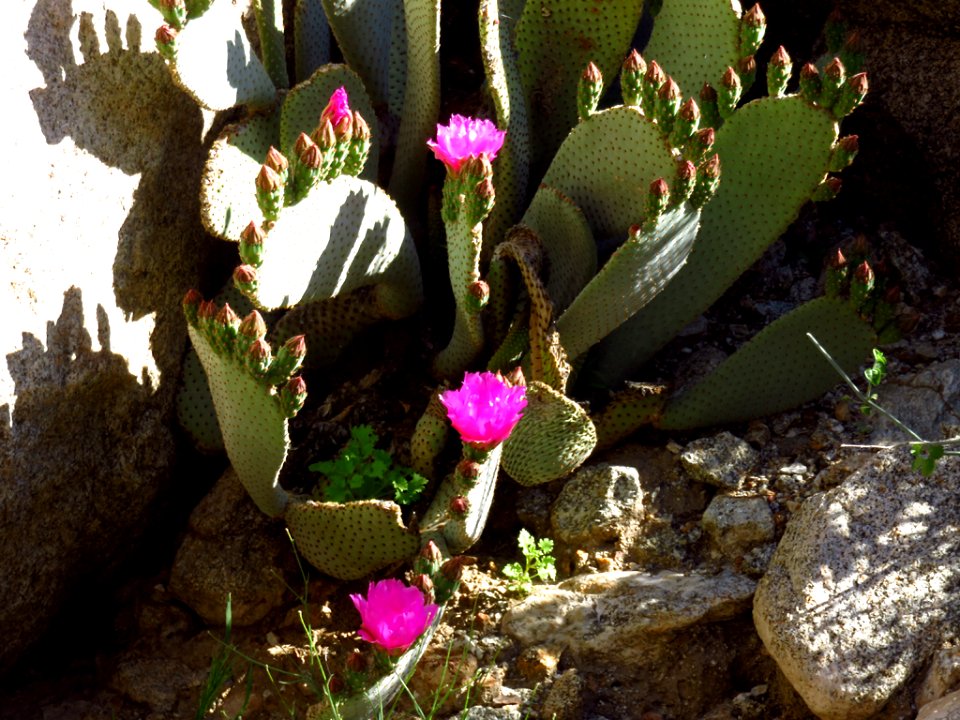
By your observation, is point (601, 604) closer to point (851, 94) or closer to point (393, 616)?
point (393, 616)

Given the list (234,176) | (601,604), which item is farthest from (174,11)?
(601,604)

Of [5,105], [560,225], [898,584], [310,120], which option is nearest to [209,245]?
[310,120]

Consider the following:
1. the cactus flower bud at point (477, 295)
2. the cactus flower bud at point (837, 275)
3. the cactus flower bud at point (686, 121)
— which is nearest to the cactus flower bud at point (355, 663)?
the cactus flower bud at point (477, 295)

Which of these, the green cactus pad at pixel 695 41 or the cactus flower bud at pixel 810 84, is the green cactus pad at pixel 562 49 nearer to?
the green cactus pad at pixel 695 41

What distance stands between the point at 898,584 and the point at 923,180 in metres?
1.47

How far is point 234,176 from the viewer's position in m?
2.84

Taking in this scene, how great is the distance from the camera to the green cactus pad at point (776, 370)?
3.04 meters

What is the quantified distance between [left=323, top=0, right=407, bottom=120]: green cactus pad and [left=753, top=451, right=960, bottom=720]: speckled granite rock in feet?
5.47

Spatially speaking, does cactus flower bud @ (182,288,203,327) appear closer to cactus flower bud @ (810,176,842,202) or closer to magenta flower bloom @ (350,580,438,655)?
magenta flower bloom @ (350,580,438,655)

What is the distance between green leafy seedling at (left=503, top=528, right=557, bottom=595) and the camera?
2846 mm

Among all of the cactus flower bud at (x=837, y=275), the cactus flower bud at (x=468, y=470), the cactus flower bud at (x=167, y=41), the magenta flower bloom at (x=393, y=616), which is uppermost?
the cactus flower bud at (x=167, y=41)

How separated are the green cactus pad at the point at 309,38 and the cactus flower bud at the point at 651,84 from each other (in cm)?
102

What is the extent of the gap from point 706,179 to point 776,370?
2.05 ft

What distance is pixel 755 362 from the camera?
3070 millimetres
